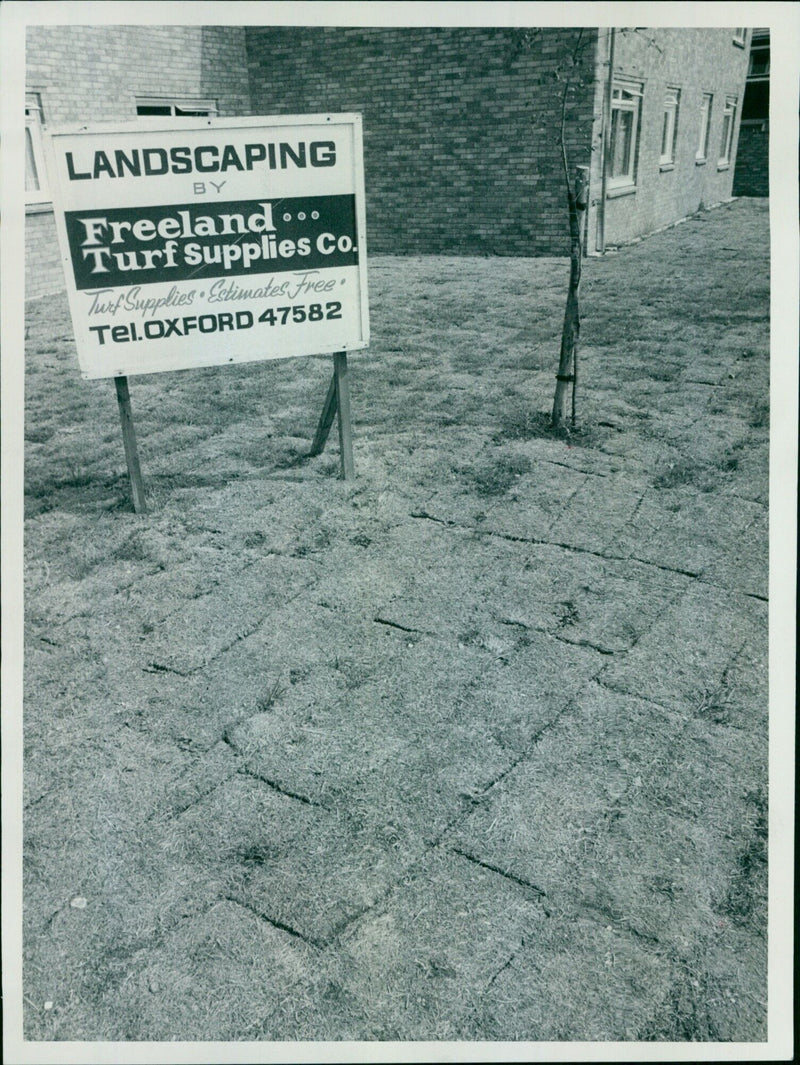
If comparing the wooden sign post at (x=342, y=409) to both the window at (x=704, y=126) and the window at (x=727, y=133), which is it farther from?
the window at (x=727, y=133)

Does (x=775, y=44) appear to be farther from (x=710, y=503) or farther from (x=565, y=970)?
(x=565, y=970)

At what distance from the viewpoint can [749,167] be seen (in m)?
15.5

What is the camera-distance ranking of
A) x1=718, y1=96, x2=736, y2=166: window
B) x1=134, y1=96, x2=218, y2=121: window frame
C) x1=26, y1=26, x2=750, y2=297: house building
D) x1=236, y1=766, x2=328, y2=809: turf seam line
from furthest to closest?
x1=718, y1=96, x2=736, y2=166: window → x1=134, y1=96, x2=218, y2=121: window frame → x1=26, y1=26, x2=750, y2=297: house building → x1=236, y1=766, x2=328, y2=809: turf seam line

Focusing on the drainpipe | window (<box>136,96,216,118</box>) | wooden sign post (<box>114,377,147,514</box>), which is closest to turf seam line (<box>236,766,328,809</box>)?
wooden sign post (<box>114,377,147,514</box>)

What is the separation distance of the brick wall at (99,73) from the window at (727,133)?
9101 mm

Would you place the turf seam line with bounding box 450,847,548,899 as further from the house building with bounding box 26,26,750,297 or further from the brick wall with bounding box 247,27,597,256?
the brick wall with bounding box 247,27,597,256

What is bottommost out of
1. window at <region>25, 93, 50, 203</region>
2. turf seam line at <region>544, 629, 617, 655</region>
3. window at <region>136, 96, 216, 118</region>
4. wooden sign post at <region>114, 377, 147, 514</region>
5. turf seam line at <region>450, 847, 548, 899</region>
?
turf seam line at <region>450, 847, 548, 899</region>

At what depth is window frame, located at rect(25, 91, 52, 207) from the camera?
7.19 m

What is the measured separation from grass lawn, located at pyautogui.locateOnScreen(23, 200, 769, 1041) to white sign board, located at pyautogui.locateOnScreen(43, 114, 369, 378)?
2.61ft

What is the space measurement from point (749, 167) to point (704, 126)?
11.7 feet

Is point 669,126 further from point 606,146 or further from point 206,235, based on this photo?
point 206,235

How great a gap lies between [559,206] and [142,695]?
803 centimetres

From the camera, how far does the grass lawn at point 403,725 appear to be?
67.6 inches

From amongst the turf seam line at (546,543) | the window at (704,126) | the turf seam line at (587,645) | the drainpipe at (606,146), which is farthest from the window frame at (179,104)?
the window at (704,126)
